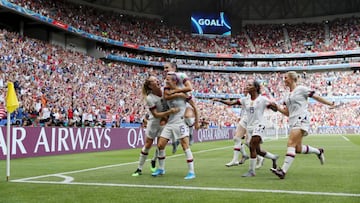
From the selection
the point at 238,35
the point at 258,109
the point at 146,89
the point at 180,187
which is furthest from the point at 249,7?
the point at 180,187

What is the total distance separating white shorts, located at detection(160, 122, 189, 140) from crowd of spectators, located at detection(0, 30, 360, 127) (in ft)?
19.8

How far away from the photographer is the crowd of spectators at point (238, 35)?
182ft

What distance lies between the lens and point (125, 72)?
49625 millimetres

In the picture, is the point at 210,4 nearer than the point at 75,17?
No

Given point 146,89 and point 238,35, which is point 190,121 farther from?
point 238,35

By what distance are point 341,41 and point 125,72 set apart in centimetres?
3495

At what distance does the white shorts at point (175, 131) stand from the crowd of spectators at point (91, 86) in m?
6.03

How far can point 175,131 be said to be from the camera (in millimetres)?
8914

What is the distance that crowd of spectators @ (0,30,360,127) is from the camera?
86.7ft

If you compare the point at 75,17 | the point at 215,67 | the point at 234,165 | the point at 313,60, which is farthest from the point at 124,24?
the point at 234,165

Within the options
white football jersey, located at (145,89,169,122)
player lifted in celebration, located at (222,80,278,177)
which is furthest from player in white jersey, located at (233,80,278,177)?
white football jersey, located at (145,89,169,122)

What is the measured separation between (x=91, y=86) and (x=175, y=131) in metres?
30.0

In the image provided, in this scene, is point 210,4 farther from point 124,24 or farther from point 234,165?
point 234,165

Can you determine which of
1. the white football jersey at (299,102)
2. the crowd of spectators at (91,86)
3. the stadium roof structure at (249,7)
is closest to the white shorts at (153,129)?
the white football jersey at (299,102)
